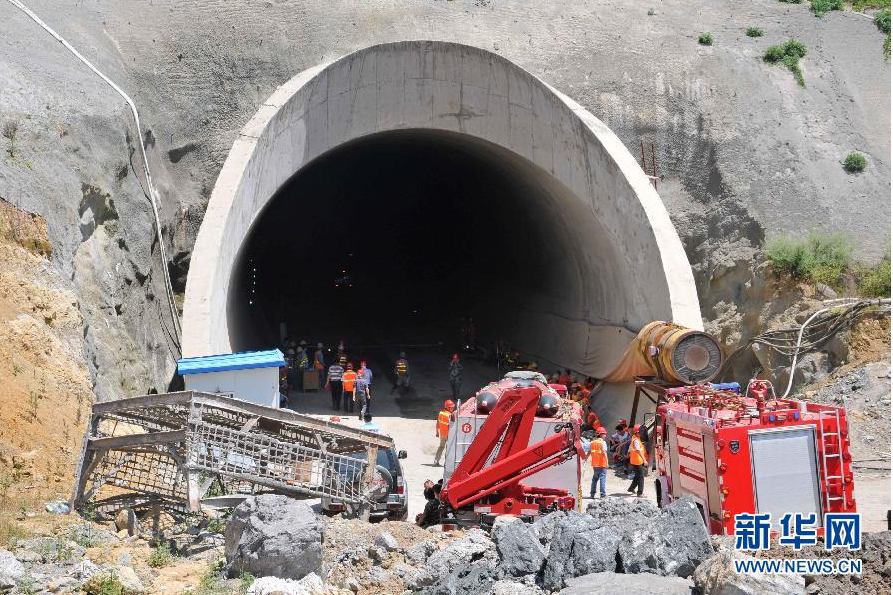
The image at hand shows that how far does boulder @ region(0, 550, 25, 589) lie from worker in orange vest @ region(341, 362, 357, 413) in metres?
12.6

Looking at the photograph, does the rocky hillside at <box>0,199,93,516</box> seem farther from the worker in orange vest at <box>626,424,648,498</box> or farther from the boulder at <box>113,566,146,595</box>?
the worker in orange vest at <box>626,424,648,498</box>

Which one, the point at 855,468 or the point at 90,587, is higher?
the point at 855,468

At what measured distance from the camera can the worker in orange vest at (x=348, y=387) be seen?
Result: 21.0m

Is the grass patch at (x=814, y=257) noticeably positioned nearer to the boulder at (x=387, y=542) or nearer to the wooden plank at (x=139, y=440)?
the boulder at (x=387, y=542)

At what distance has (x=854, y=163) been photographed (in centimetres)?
2445

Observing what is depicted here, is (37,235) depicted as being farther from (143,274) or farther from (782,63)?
(782,63)

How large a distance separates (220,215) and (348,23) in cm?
935

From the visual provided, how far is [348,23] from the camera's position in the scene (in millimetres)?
26188

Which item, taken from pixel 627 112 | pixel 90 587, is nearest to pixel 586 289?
pixel 627 112

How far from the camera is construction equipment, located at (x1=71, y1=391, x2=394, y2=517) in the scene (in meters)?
9.94

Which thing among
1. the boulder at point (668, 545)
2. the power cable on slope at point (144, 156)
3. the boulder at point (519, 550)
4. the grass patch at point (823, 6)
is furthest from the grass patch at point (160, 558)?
the grass patch at point (823, 6)

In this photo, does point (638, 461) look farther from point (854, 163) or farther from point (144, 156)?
point (854, 163)

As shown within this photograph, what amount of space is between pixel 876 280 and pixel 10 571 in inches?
739

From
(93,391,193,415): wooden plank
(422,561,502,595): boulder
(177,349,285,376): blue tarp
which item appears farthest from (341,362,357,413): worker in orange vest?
(422,561,502,595): boulder
